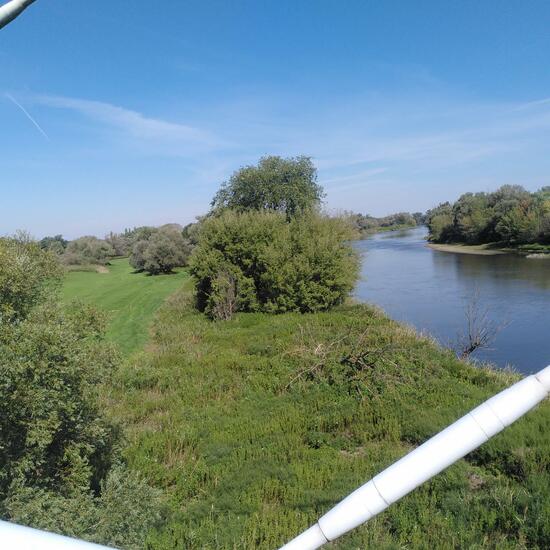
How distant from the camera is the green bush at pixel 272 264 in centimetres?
2377

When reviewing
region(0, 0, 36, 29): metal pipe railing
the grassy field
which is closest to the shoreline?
the grassy field

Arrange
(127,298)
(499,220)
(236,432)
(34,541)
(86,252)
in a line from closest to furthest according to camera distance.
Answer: (34,541), (236,432), (127,298), (499,220), (86,252)

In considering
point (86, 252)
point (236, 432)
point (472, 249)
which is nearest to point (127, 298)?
point (236, 432)

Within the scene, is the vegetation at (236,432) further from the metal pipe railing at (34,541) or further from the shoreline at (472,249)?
the shoreline at (472,249)

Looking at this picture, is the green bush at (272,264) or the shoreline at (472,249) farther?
the shoreline at (472,249)

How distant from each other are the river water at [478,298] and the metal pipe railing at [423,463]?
17.8m

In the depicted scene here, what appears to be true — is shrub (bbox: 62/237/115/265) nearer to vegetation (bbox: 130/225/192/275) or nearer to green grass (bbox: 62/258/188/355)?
green grass (bbox: 62/258/188/355)

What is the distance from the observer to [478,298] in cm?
2917

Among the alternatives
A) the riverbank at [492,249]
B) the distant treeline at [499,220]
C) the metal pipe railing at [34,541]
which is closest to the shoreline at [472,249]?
the riverbank at [492,249]

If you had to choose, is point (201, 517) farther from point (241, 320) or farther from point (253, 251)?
point (253, 251)

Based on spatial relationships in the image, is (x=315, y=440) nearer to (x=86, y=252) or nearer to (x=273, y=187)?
(x=273, y=187)

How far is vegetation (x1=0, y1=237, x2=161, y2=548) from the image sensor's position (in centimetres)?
546

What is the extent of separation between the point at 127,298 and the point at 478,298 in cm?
2695

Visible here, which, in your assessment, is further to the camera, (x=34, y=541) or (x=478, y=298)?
(x=478, y=298)
